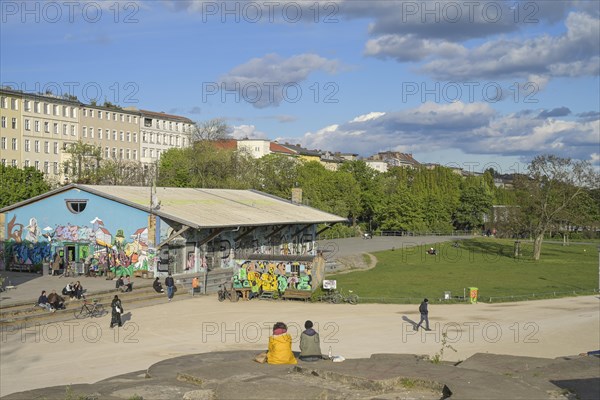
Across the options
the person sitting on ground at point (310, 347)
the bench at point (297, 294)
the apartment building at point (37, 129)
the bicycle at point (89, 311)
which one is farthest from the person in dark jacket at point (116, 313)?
the apartment building at point (37, 129)

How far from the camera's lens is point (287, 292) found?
4116cm

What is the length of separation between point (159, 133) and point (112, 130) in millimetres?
16002

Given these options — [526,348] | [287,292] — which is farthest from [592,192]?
[526,348]

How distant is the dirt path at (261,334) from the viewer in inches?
944

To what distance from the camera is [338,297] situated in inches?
1569

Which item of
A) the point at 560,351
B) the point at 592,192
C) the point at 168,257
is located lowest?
the point at 560,351

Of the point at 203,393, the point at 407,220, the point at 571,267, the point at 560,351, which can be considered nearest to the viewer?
the point at 203,393

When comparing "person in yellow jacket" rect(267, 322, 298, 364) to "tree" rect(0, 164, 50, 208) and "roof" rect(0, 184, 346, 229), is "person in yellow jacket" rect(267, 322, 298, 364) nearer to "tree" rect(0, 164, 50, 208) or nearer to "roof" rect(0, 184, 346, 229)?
"roof" rect(0, 184, 346, 229)

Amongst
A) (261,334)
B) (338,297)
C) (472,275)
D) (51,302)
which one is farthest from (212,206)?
(261,334)

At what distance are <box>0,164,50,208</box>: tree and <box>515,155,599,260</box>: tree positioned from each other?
53.1 m

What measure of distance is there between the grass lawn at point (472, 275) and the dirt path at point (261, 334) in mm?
5037

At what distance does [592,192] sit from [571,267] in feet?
51.5

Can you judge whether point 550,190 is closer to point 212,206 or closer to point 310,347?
point 212,206

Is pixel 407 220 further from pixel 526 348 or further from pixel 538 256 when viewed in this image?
pixel 526 348
